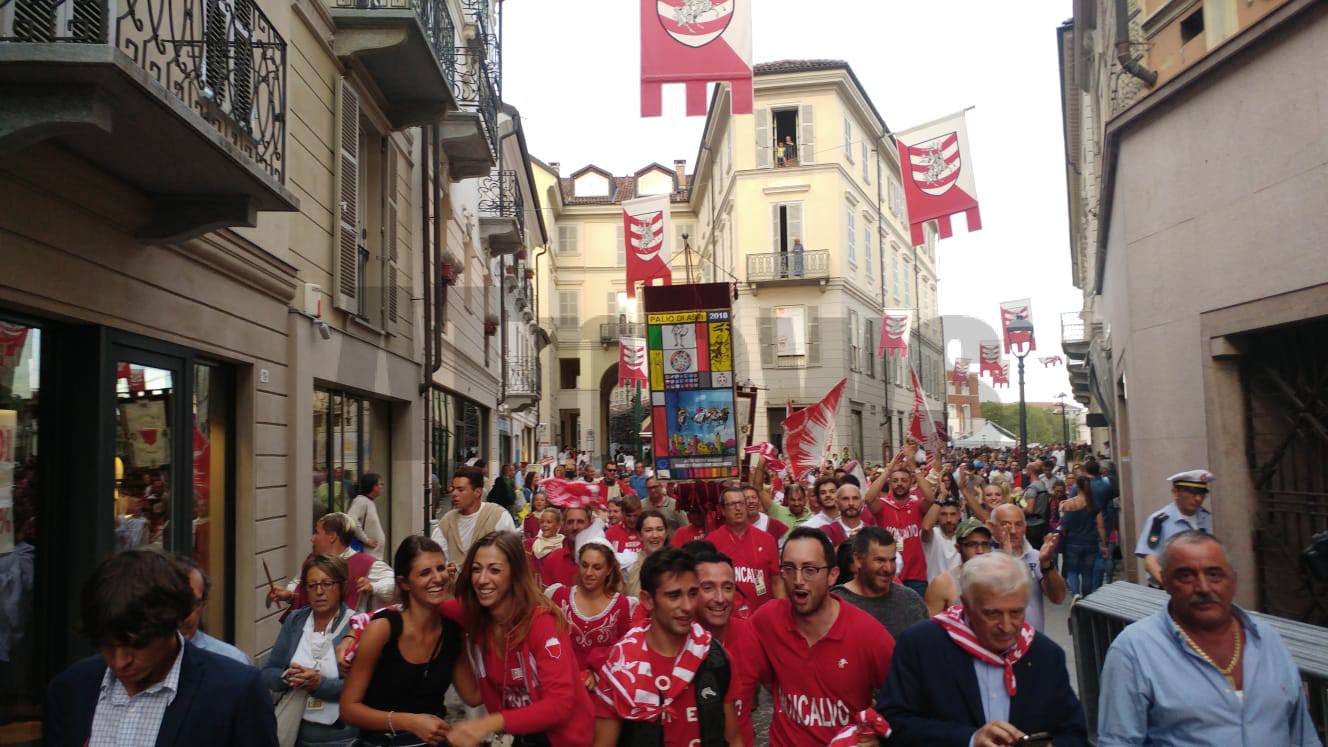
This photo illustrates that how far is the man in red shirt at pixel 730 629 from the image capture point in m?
4.18

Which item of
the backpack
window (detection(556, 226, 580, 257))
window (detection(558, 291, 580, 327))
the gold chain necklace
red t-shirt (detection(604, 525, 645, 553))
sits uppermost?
window (detection(556, 226, 580, 257))

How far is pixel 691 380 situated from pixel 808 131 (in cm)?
2648

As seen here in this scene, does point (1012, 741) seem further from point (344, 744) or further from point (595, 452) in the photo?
point (595, 452)

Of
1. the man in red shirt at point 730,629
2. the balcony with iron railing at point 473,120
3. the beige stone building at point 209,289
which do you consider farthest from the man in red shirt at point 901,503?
the balcony with iron railing at point 473,120

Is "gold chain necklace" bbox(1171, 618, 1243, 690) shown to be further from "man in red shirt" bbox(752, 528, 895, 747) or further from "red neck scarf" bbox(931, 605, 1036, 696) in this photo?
"man in red shirt" bbox(752, 528, 895, 747)

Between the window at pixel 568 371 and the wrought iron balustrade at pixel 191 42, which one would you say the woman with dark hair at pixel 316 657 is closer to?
the wrought iron balustrade at pixel 191 42

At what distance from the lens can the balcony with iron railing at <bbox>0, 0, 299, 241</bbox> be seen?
4500mm

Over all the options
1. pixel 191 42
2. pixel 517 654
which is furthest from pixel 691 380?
pixel 517 654

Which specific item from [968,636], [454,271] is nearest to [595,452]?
[454,271]

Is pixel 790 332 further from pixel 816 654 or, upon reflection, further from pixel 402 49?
pixel 816 654

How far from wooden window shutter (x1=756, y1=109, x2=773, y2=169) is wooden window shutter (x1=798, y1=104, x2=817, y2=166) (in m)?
1.22

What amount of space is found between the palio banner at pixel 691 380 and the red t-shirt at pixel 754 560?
11.0 ft

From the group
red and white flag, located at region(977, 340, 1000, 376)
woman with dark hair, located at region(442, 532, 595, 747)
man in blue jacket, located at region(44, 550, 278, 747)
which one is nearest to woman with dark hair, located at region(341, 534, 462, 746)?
woman with dark hair, located at region(442, 532, 595, 747)

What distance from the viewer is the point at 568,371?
186ft
